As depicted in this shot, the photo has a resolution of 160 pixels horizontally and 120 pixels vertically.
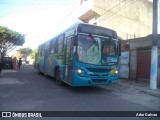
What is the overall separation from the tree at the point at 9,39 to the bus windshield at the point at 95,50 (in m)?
36.7

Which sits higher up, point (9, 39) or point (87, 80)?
point (9, 39)

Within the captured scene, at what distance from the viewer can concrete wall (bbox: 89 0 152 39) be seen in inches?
1030

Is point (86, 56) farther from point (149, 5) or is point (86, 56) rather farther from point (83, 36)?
point (149, 5)

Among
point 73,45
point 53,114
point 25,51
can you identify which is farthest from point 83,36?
point 25,51

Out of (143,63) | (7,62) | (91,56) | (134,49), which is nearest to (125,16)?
(134,49)

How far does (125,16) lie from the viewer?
2797 centimetres

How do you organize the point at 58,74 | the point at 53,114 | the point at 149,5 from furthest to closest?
the point at 149,5
the point at 58,74
the point at 53,114

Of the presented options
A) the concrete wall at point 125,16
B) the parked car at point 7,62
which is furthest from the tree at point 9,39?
the concrete wall at point 125,16

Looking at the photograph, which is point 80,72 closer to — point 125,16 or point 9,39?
point 125,16

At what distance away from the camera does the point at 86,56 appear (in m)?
9.80

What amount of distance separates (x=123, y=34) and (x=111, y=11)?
3.30 metres

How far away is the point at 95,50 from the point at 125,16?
767 inches

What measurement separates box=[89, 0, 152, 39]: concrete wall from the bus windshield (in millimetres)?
16022

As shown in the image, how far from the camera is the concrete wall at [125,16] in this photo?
26.2 meters
